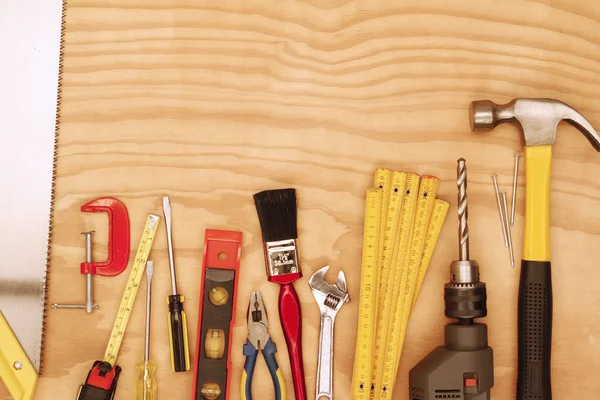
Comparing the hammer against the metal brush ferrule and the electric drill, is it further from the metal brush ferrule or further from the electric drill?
the metal brush ferrule

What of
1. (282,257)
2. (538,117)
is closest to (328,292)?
(282,257)

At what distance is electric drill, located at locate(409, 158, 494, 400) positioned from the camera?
5.16 feet

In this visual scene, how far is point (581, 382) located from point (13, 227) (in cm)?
161

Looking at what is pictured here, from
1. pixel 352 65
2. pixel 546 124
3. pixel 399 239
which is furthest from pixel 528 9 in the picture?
pixel 399 239

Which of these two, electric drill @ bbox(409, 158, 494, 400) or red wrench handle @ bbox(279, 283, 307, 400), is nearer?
electric drill @ bbox(409, 158, 494, 400)

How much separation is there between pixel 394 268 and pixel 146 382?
2.42ft

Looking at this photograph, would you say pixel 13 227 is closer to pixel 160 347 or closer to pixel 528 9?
pixel 160 347

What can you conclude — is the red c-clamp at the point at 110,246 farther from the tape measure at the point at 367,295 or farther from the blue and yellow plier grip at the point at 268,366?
the tape measure at the point at 367,295

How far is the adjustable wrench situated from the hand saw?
2.50 ft

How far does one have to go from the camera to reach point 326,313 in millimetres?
1714

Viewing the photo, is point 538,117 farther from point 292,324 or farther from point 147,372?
point 147,372

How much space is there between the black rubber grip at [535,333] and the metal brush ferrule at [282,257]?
608mm

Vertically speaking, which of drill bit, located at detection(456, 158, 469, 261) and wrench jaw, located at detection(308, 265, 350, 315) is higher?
drill bit, located at detection(456, 158, 469, 261)

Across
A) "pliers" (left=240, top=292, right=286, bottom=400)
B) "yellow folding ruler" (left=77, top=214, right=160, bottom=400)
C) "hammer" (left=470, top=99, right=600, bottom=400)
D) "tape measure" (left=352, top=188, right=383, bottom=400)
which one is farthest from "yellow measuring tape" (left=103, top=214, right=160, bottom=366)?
"hammer" (left=470, top=99, right=600, bottom=400)
